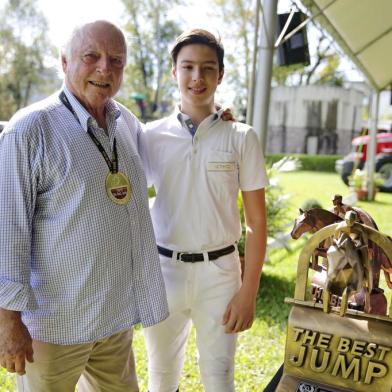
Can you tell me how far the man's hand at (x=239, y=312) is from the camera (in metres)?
1.65

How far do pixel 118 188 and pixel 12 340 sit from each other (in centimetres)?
54

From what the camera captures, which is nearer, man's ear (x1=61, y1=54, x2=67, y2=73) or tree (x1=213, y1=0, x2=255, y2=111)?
man's ear (x1=61, y1=54, x2=67, y2=73)

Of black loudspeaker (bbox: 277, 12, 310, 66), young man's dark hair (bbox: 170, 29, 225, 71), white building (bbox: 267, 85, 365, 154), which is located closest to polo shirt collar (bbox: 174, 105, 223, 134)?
young man's dark hair (bbox: 170, 29, 225, 71)

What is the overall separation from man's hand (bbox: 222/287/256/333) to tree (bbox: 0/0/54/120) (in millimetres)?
22741

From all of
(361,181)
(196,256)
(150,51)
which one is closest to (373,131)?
(361,181)

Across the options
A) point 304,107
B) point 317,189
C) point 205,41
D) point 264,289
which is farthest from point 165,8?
point 205,41

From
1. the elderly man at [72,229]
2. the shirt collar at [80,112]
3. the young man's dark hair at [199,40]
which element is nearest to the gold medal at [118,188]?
the elderly man at [72,229]

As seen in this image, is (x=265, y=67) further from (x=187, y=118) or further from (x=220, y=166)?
(x=220, y=166)

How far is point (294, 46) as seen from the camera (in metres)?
3.97

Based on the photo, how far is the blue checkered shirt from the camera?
1237 mm

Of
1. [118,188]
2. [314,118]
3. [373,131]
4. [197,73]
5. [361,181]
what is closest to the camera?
[118,188]

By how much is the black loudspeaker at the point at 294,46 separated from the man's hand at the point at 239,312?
2845 mm

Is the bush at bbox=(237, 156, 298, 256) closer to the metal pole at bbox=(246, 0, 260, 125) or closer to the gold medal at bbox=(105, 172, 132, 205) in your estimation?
the metal pole at bbox=(246, 0, 260, 125)

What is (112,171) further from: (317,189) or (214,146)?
(317,189)
